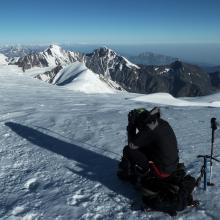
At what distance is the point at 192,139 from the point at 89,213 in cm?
644

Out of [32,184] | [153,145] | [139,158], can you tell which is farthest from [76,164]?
[153,145]

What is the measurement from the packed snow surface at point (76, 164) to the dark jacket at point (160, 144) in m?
0.99

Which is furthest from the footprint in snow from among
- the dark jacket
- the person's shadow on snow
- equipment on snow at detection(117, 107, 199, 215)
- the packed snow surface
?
the dark jacket

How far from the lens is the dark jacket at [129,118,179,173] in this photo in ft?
27.3

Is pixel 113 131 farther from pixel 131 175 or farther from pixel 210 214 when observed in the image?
pixel 210 214

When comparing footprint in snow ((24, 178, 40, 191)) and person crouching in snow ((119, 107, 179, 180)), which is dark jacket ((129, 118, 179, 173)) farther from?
footprint in snow ((24, 178, 40, 191))

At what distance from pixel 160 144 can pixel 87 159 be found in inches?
141

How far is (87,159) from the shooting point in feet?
37.4

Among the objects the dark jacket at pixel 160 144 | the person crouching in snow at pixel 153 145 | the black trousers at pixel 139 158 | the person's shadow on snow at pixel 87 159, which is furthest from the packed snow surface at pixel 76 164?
the dark jacket at pixel 160 144

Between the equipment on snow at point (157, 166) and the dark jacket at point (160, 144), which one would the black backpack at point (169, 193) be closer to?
the equipment on snow at point (157, 166)

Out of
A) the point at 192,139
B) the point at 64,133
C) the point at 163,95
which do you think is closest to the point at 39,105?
the point at 64,133

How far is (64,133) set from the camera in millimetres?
14422

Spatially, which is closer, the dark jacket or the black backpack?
the black backpack

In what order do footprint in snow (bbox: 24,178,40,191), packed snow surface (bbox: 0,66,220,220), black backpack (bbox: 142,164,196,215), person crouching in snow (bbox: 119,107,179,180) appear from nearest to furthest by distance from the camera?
1. black backpack (bbox: 142,164,196,215)
2. packed snow surface (bbox: 0,66,220,220)
3. person crouching in snow (bbox: 119,107,179,180)
4. footprint in snow (bbox: 24,178,40,191)
